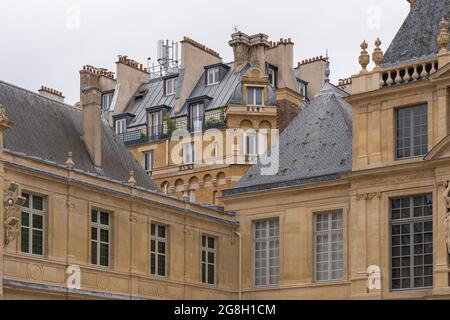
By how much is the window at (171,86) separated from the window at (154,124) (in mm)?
1409

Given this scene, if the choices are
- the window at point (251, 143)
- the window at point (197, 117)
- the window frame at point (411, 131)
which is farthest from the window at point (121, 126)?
the window frame at point (411, 131)

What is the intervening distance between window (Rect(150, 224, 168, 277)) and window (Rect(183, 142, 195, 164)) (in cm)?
1830

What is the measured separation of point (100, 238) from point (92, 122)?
4.11m

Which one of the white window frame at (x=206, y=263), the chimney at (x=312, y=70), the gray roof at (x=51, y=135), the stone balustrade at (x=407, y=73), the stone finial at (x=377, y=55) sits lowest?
the white window frame at (x=206, y=263)

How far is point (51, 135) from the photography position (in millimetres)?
35438

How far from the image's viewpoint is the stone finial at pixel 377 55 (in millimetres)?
36000

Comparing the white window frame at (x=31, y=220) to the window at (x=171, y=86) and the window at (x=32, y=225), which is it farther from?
the window at (x=171, y=86)

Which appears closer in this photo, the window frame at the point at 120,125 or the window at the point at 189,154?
the window at the point at 189,154

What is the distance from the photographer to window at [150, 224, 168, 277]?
3553 centimetres

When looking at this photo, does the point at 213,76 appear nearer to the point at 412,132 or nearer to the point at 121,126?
the point at 121,126

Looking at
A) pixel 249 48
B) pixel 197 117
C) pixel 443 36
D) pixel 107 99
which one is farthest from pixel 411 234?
pixel 107 99

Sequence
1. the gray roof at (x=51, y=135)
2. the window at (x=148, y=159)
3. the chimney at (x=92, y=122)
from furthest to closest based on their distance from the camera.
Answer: the window at (x=148, y=159) < the chimney at (x=92, y=122) < the gray roof at (x=51, y=135)
